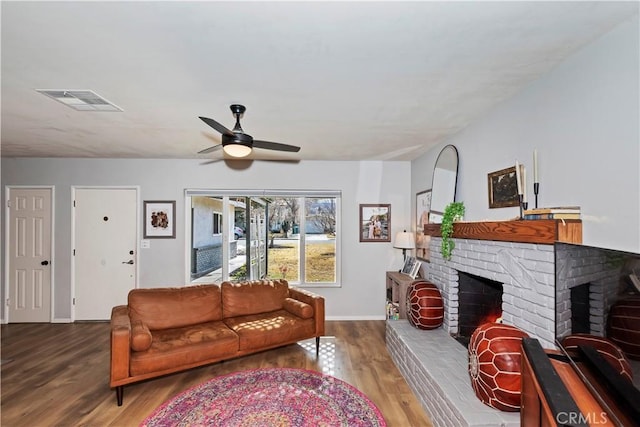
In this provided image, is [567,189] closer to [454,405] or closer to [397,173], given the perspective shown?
[454,405]

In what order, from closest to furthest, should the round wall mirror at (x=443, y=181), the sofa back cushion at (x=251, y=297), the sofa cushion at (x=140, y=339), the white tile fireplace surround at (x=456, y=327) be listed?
the white tile fireplace surround at (x=456, y=327)
the sofa cushion at (x=140, y=339)
the round wall mirror at (x=443, y=181)
the sofa back cushion at (x=251, y=297)

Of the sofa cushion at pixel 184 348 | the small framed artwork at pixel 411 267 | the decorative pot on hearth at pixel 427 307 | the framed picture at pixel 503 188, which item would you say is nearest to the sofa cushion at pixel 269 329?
the sofa cushion at pixel 184 348

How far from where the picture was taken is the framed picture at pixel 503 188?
2.37m

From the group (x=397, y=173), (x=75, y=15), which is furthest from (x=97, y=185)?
(x=397, y=173)

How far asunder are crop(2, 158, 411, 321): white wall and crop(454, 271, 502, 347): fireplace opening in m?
1.90

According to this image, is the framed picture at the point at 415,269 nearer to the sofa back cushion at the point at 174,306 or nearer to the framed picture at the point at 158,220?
the sofa back cushion at the point at 174,306

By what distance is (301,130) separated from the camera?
10.8 ft

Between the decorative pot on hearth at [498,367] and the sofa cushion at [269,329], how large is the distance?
1.95 m

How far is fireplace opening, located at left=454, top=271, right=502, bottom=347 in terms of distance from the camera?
9.29 ft

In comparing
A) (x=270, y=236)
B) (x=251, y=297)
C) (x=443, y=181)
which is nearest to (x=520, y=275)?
(x=443, y=181)

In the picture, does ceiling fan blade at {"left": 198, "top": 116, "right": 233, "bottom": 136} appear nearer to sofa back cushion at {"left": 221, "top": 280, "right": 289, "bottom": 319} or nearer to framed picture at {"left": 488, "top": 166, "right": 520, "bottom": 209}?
sofa back cushion at {"left": 221, "top": 280, "right": 289, "bottom": 319}

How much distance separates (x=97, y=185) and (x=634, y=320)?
577 centimetres

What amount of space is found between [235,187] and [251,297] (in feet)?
6.00

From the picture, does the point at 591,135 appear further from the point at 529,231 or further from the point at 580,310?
the point at 580,310
